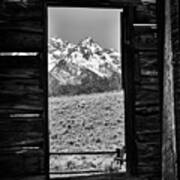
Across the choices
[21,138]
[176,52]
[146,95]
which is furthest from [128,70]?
[21,138]

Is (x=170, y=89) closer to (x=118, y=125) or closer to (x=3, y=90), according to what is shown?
(x=3, y=90)

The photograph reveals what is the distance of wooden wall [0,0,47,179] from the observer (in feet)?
12.4

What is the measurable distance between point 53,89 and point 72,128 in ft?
40.5

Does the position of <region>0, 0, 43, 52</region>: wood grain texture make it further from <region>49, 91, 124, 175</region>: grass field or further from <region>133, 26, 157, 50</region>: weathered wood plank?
<region>49, 91, 124, 175</region>: grass field

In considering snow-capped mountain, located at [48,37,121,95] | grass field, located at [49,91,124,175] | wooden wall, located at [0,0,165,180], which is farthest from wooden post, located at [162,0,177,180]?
snow-capped mountain, located at [48,37,121,95]

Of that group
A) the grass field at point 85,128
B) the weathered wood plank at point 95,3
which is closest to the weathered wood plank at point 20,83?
the weathered wood plank at point 95,3

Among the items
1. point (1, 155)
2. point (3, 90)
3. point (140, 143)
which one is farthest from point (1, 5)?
point (140, 143)

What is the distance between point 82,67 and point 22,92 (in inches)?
1197

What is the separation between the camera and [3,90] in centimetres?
381

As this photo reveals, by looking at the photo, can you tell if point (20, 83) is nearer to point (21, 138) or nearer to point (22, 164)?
point (21, 138)

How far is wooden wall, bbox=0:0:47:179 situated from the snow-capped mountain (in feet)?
69.1

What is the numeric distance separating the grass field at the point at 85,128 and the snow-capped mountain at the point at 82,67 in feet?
25.2

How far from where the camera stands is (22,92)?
12.6 feet

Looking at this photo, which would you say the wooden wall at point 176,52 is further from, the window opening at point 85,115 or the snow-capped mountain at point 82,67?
the snow-capped mountain at point 82,67
